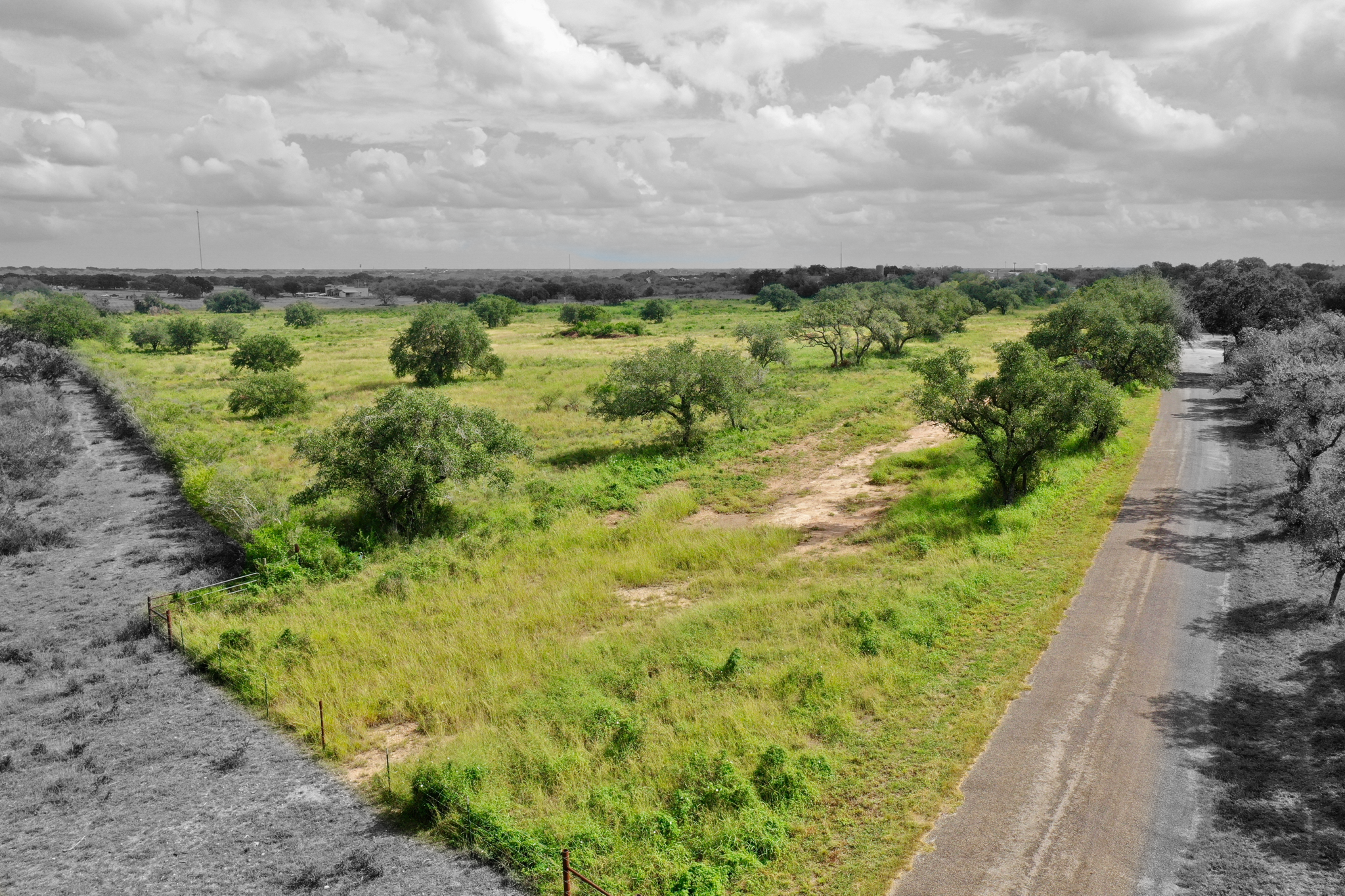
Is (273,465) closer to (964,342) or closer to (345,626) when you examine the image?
(345,626)

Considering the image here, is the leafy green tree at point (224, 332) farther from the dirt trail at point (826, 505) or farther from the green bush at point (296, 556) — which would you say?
the dirt trail at point (826, 505)

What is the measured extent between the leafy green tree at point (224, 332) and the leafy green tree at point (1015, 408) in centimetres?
8542

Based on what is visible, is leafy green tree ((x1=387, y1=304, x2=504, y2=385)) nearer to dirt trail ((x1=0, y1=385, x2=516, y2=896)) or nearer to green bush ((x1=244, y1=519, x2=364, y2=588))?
green bush ((x1=244, y1=519, x2=364, y2=588))

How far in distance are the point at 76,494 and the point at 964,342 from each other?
8045 centimetres

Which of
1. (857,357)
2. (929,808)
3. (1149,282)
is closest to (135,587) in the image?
(929,808)

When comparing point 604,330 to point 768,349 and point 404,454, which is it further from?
point 404,454

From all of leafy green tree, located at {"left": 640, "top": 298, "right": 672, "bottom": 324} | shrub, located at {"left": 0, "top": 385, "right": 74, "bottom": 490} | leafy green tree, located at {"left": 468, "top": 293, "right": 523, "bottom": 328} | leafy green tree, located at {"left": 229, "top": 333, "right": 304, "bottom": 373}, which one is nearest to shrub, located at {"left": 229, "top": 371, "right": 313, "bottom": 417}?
shrub, located at {"left": 0, "top": 385, "right": 74, "bottom": 490}

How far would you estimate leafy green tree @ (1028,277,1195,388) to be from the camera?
159 ft

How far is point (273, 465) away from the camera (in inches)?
1561

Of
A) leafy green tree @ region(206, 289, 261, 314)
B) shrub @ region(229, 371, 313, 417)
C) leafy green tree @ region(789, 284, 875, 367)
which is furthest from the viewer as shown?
leafy green tree @ region(206, 289, 261, 314)

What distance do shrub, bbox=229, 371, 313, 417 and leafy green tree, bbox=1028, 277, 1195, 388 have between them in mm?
45356

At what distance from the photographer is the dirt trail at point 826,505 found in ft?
98.2

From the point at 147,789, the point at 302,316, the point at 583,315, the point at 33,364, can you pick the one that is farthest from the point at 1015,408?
the point at 302,316

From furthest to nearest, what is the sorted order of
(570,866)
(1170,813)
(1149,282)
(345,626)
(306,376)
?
(1149,282), (306,376), (345,626), (1170,813), (570,866)
